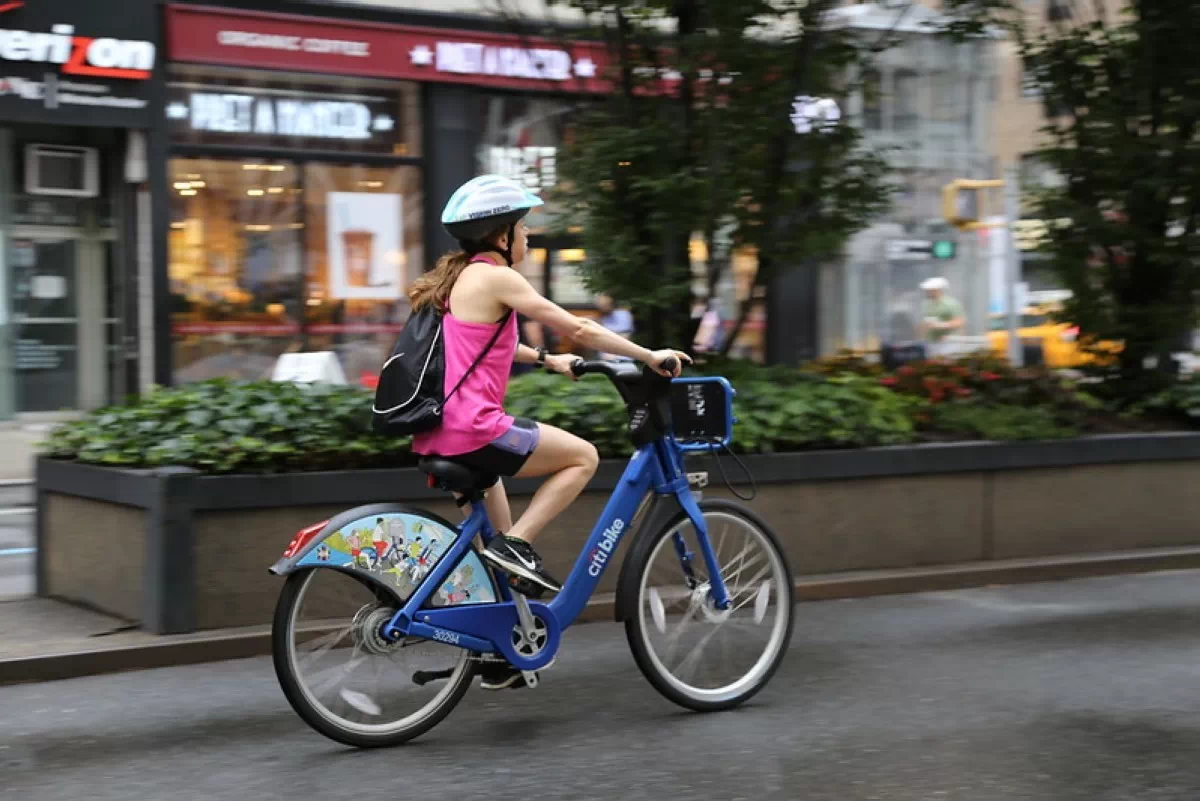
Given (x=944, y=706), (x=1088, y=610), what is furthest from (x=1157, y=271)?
(x=944, y=706)

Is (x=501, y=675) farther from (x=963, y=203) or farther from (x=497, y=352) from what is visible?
(x=963, y=203)

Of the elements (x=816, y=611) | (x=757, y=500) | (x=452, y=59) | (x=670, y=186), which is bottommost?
(x=816, y=611)

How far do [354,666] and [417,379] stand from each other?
0.95 metres

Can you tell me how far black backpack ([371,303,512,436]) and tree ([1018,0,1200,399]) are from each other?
6573 mm

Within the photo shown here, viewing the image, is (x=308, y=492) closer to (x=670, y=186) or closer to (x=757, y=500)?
(x=757, y=500)

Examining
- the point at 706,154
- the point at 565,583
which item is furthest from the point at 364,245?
the point at 565,583

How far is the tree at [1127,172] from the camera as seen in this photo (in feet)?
32.9

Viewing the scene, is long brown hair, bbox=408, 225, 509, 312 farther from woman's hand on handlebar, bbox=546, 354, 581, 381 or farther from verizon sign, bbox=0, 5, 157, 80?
verizon sign, bbox=0, 5, 157, 80

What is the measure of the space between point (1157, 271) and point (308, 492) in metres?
6.42

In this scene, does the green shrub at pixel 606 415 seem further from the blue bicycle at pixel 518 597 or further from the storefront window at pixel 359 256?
the storefront window at pixel 359 256

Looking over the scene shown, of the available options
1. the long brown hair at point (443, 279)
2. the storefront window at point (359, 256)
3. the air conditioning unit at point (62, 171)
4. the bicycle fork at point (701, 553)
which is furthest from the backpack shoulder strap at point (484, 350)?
the air conditioning unit at point (62, 171)

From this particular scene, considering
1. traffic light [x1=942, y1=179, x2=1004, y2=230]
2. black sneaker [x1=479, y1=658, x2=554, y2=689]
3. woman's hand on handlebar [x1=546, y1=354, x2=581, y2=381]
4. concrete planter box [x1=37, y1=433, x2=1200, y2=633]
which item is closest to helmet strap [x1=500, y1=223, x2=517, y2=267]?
woman's hand on handlebar [x1=546, y1=354, x2=581, y2=381]

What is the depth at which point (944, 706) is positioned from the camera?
548cm

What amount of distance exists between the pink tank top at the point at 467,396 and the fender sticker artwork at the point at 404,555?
28 cm
